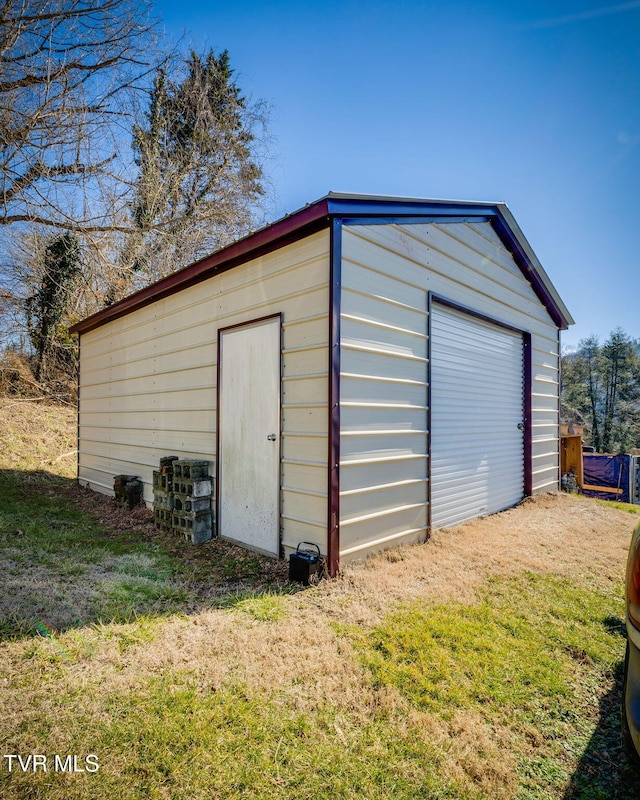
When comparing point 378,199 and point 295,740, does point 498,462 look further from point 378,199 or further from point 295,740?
point 295,740

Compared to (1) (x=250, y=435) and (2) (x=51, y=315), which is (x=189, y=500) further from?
(2) (x=51, y=315)

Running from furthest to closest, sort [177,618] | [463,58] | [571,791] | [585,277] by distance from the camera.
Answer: [585,277] < [463,58] < [177,618] < [571,791]

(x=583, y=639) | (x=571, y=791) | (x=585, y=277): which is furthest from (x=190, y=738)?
(x=585, y=277)

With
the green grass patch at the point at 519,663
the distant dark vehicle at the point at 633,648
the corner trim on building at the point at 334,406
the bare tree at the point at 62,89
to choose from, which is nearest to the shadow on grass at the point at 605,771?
the green grass patch at the point at 519,663

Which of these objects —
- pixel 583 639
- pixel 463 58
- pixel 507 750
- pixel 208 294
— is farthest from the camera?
pixel 463 58

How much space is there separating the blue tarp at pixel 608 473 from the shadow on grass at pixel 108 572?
1080 cm

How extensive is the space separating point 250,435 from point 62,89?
656 cm

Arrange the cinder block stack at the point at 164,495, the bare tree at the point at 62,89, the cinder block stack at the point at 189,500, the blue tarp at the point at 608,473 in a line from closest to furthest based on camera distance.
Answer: the cinder block stack at the point at 189,500 < the cinder block stack at the point at 164,495 < the bare tree at the point at 62,89 < the blue tarp at the point at 608,473

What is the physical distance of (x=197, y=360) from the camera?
5254mm

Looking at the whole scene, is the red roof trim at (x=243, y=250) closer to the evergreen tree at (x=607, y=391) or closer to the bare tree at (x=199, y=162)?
the bare tree at (x=199, y=162)

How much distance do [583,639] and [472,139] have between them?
20.7ft

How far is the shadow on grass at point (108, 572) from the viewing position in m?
2.83

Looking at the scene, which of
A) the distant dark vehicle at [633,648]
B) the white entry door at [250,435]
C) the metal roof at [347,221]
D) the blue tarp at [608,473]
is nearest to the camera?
the distant dark vehicle at [633,648]

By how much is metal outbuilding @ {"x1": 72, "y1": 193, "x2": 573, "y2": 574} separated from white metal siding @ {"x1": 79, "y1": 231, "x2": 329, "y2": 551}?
0.02 metres
